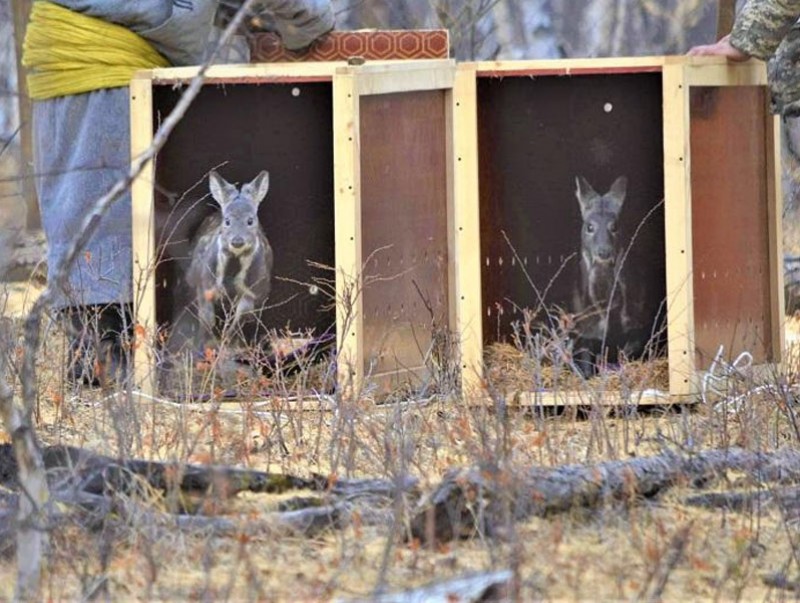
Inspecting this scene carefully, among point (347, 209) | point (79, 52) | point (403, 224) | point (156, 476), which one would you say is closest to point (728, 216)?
point (403, 224)

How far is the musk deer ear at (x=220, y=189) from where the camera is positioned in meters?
6.82

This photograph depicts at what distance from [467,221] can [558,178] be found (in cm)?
38

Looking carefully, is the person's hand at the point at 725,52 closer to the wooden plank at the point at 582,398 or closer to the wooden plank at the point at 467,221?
the wooden plank at the point at 467,221

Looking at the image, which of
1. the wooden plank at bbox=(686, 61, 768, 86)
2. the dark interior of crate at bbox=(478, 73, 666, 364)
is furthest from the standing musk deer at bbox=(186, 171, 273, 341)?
the wooden plank at bbox=(686, 61, 768, 86)

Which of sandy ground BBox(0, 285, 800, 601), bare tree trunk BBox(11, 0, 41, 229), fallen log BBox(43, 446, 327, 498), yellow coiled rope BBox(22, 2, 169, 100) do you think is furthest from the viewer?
bare tree trunk BBox(11, 0, 41, 229)

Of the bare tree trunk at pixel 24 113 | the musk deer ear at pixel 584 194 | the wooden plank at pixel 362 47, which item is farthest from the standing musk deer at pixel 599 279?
the bare tree trunk at pixel 24 113

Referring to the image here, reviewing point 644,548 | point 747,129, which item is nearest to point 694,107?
point 747,129

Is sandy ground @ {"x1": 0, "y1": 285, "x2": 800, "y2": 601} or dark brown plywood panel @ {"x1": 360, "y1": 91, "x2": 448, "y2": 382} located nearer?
sandy ground @ {"x1": 0, "y1": 285, "x2": 800, "y2": 601}

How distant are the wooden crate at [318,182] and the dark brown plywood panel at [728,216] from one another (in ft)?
2.83

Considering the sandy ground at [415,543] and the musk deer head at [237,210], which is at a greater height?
the musk deer head at [237,210]

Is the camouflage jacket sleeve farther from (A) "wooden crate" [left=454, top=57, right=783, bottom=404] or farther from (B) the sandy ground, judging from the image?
(B) the sandy ground

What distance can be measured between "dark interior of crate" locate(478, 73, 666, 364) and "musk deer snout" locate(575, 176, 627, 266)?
2cm

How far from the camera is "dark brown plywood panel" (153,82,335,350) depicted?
686cm

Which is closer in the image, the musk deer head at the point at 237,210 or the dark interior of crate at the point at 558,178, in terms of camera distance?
the musk deer head at the point at 237,210
